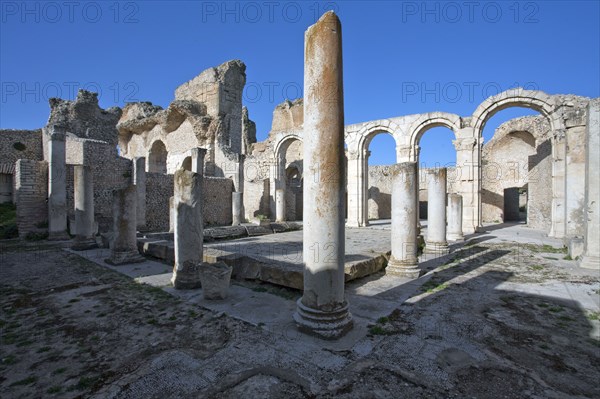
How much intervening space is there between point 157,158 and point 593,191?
Answer: 28998 millimetres

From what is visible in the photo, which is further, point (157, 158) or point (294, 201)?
point (157, 158)

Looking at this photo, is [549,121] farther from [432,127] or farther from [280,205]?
[280,205]

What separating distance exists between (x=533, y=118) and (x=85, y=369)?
73.8 ft

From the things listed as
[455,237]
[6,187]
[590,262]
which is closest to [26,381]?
[590,262]

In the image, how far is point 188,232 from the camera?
5.71m

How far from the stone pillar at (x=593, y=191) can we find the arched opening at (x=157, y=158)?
91.0 feet

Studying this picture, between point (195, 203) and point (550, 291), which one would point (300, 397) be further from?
point (550, 291)

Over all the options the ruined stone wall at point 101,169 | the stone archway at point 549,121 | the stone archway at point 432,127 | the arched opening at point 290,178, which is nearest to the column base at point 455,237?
the stone archway at point 432,127

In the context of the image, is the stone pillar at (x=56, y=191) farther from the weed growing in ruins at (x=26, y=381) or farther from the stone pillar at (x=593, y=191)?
the stone pillar at (x=593, y=191)

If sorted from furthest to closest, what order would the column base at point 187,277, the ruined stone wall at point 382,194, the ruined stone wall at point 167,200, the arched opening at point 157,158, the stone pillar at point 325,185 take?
the arched opening at point 157,158
the ruined stone wall at point 382,194
the ruined stone wall at point 167,200
the column base at point 187,277
the stone pillar at point 325,185

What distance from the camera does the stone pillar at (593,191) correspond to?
22.1 ft

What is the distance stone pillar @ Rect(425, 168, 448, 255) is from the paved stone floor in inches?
113

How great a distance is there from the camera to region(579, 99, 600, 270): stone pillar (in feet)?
22.1

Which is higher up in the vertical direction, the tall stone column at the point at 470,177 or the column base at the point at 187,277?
the tall stone column at the point at 470,177
